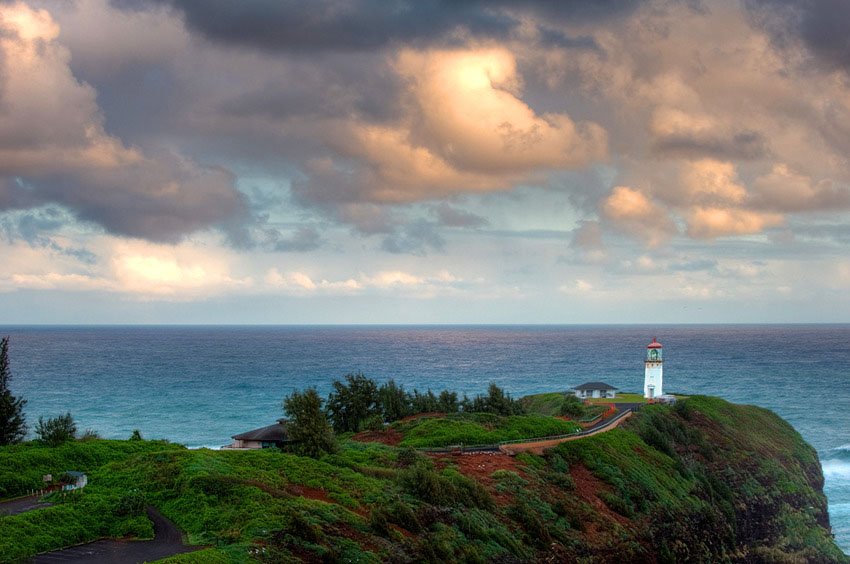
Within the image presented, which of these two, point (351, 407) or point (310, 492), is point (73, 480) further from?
point (351, 407)

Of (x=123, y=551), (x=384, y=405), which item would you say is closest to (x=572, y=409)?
(x=384, y=405)

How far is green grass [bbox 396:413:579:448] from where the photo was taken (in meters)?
52.3

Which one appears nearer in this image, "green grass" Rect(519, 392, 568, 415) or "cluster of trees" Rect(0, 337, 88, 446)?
"cluster of trees" Rect(0, 337, 88, 446)

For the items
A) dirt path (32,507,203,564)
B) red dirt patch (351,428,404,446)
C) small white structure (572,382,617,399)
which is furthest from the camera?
small white structure (572,382,617,399)

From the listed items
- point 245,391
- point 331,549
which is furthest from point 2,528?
point 245,391

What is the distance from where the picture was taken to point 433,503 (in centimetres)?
3569

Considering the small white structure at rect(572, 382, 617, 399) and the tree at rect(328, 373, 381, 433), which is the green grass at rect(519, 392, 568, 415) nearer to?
the small white structure at rect(572, 382, 617, 399)

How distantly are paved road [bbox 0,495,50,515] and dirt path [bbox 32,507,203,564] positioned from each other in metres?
5.45

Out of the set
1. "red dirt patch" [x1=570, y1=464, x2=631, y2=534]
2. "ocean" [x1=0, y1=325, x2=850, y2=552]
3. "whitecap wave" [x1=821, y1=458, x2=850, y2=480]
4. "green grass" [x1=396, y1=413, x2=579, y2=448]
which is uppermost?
"green grass" [x1=396, y1=413, x2=579, y2=448]

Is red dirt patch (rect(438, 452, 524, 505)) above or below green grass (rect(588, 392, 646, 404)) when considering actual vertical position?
below

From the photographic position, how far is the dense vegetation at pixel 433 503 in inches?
1145

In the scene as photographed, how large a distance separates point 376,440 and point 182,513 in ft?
85.0

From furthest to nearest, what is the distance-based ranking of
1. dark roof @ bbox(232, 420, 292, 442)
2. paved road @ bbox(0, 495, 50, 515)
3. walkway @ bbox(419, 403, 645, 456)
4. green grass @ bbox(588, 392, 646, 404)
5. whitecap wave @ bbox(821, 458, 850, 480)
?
1. green grass @ bbox(588, 392, 646, 404)
2. whitecap wave @ bbox(821, 458, 850, 480)
3. dark roof @ bbox(232, 420, 292, 442)
4. walkway @ bbox(419, 403, 645, 456)
5. paved road @ bbox(0, 495, 50, 515)

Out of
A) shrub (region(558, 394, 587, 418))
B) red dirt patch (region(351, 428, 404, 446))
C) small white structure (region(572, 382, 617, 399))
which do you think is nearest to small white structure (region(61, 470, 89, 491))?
→ red dirt patch (region(351, 428, 404, 446))
